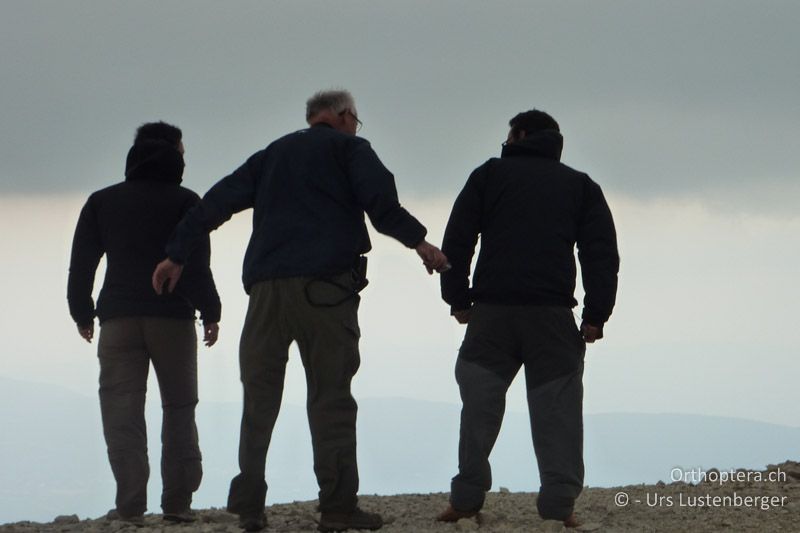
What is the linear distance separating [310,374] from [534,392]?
158 centimetres

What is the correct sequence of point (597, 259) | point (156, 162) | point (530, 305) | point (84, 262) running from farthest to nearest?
point (84, 262) < point (156, 162) < point (597, 259) < point (530, 305)

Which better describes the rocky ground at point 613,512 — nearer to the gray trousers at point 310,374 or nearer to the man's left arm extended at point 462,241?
the gray trousers at point 310,374

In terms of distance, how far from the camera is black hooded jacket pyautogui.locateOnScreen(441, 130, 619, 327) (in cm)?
813

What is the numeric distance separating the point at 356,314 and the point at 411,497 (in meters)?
3.79

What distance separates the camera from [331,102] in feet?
26.4

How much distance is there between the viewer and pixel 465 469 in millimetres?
8242

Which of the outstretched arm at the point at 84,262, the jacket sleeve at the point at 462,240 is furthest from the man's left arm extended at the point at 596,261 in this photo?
the outstretched arm at the point at 84,262

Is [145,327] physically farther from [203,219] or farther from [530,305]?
[530,305]

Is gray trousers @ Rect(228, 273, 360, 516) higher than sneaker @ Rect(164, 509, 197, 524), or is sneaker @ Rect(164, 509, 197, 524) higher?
gray trousers @ Rect(228, 273, 360, 516)

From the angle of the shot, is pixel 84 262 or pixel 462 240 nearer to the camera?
pixel 462 240

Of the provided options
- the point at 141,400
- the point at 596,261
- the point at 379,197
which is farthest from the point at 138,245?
the point at 596,261

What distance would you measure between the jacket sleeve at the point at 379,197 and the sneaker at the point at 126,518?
2.95 m

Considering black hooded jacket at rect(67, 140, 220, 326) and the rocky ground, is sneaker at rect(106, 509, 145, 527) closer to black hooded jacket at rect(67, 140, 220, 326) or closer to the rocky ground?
the rocky ground

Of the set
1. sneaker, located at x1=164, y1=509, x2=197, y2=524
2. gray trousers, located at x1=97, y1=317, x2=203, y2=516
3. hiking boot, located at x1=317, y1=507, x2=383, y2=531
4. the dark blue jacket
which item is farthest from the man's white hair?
sneaker, located at x1=164, y1=509, x2=197, y2=524
